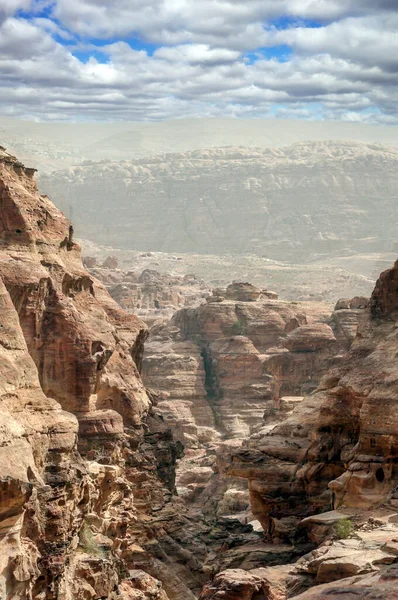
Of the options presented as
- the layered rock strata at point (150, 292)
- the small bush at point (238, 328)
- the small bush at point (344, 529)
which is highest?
the layered rock strata at point (150, 292)

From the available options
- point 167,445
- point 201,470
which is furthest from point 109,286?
point 167,445

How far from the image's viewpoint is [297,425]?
59000 millimetres

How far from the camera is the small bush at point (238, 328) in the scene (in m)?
117

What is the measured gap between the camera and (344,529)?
40.8 m

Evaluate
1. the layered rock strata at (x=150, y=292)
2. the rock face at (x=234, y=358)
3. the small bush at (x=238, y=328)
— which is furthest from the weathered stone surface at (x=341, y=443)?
the layered rock strata at (x=150, y=292)

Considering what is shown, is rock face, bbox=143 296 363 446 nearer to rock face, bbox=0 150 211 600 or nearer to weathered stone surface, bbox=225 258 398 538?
rock face, bbox=0 150 211 600

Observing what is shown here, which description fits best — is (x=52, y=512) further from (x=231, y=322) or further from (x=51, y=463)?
(x=231, y=322)

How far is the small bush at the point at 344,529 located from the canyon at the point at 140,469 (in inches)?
3.8

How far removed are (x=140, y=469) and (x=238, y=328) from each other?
5501 cm

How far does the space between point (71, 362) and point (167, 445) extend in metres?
14.8

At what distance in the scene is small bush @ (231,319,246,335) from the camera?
11669cm

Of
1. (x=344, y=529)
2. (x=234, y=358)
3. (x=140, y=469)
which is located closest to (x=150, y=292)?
(x=234, y=358)

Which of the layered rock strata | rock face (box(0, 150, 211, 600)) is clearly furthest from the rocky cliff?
the layered rock strata

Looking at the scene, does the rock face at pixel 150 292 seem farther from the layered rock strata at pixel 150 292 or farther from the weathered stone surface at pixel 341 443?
the weathered stone surface at pixel 341 443
